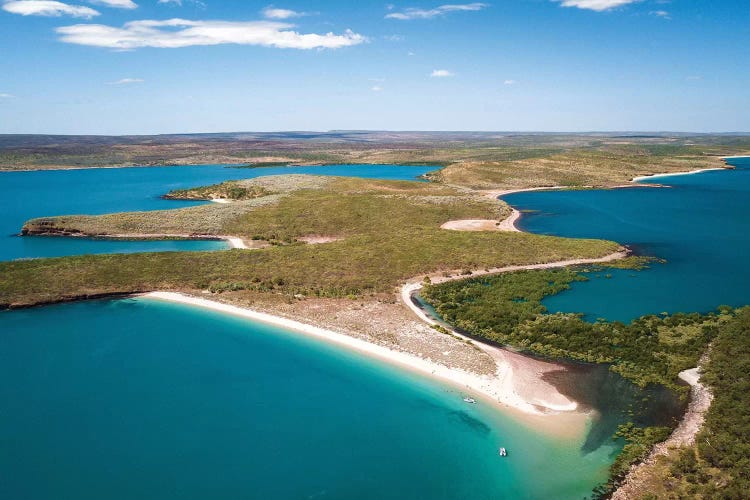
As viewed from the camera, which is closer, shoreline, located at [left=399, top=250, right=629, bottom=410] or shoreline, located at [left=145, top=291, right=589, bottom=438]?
shoreline, located at [left=145, top=291, right=589, bottom=438]

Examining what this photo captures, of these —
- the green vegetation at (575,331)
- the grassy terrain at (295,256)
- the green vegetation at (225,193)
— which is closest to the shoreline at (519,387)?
the green vegetation at (575,331)

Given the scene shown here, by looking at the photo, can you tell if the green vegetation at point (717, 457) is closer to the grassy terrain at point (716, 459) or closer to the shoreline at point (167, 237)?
the grassy terrain at point (716, 459)

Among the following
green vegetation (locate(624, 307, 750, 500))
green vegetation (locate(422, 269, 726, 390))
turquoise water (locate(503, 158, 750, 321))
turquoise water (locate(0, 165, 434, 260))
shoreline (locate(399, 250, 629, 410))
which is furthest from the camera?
turquoise water (locate(0, 165, 434, 260))

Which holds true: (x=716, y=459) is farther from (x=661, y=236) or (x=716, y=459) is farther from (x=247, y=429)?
(x=661, y=236)

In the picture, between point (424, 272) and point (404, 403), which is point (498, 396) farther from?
point (424, 272)

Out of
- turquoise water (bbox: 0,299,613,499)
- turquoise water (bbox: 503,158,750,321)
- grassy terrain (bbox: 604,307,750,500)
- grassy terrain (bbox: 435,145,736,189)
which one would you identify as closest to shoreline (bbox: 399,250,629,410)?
turquoise water (bbox: 0,299,613,499)

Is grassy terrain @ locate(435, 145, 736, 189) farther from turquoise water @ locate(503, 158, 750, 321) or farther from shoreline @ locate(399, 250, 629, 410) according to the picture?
shoreline @ locate(399, 250, 629, 410)

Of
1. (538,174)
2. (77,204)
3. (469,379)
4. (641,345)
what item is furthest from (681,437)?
(538,174)
